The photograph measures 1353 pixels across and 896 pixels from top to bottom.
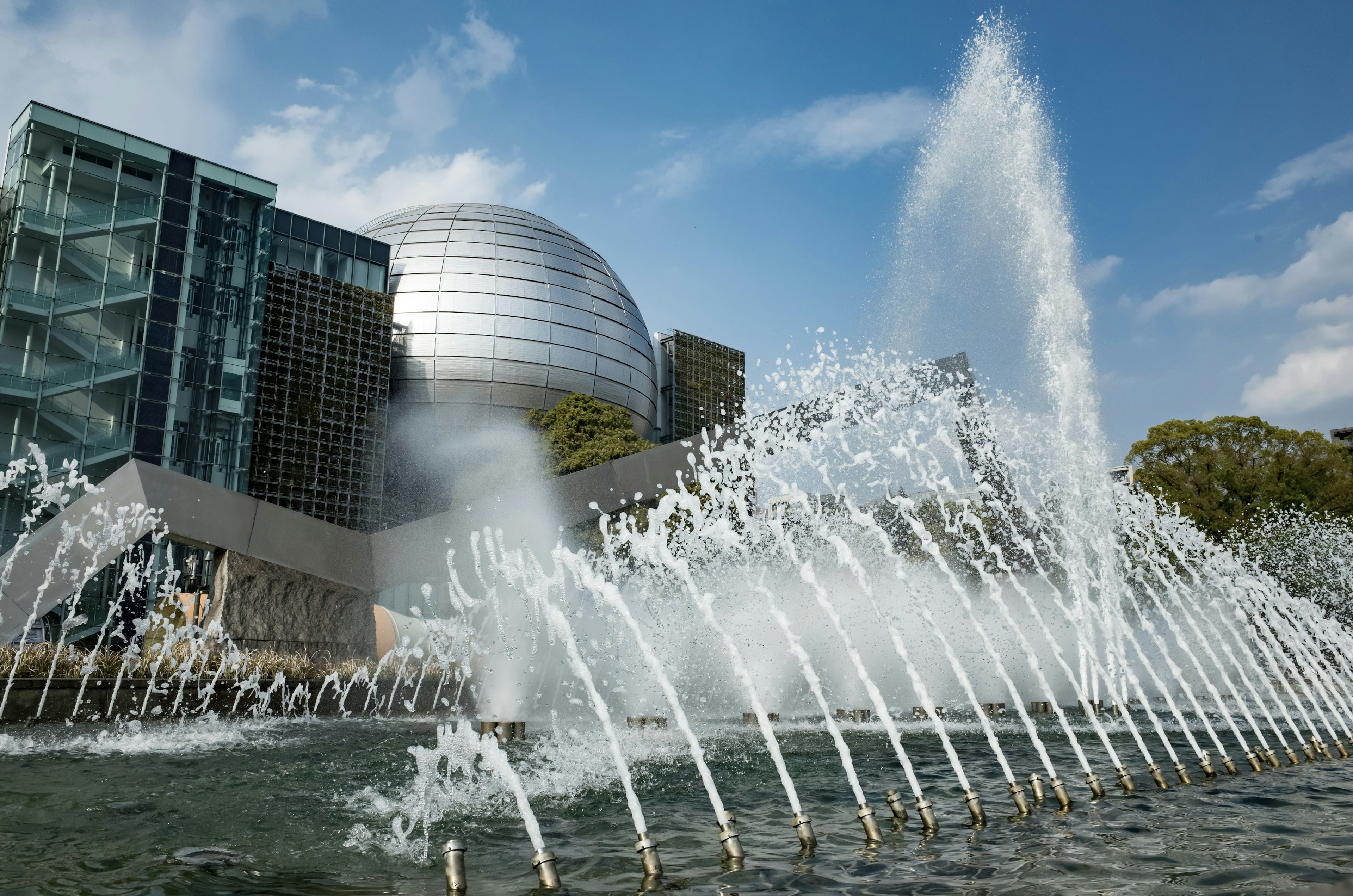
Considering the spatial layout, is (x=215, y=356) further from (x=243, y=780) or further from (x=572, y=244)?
(x=243, y=780)

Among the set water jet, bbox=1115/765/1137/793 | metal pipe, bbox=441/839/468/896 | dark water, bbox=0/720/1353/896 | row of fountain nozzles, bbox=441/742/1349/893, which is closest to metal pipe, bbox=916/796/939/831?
row of fountain nozzles, bbox=441/742/1349/893

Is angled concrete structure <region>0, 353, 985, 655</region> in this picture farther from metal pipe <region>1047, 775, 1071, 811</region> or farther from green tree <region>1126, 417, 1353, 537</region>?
green tree <region>1126, 417, 1353, 537</region>

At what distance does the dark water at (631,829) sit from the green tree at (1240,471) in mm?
27236

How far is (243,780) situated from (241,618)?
273 inches

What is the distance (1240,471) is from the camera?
32.8 metres

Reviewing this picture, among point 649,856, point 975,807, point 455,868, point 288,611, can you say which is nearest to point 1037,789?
point 975,807

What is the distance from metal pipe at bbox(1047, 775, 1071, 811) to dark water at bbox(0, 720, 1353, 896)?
0.36 ft

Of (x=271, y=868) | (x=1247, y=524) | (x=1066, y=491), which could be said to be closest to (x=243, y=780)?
(x=271, y=868)

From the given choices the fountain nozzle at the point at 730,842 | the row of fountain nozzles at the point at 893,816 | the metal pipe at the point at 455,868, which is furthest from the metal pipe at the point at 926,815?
the metal pipe at the point at 455,868

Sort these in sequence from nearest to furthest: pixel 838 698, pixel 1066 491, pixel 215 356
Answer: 1. pixel 838 698
2. pixel 1066 491
3. pixel 215 356

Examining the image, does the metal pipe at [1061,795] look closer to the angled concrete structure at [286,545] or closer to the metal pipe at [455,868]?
the metal pipe at [455,868]

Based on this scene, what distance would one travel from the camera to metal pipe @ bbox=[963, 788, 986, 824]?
5.30 meters

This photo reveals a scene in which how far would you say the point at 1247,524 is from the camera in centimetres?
3122

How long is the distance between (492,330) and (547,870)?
33.8 meters
